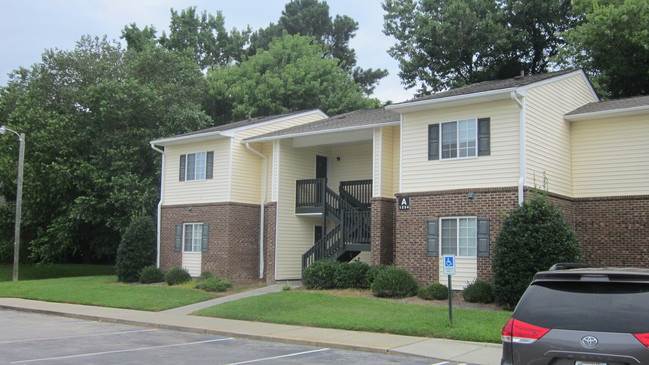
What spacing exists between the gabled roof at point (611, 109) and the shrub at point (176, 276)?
14.7 meters

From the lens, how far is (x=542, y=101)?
18266 mm

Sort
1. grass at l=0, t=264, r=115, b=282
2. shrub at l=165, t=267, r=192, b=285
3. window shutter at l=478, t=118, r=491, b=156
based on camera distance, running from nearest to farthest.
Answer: window shutter at l=478, t=118, r=491, b=156 < shrub at l=165, t=267, r=192, b=285 < grass at l=0, t=264, r=115, b=282

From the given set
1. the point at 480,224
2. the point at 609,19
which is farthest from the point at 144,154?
the point at 609,19

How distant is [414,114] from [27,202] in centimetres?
2243

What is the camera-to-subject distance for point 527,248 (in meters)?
15.5

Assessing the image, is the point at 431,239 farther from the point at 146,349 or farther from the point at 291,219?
the point at 146,349

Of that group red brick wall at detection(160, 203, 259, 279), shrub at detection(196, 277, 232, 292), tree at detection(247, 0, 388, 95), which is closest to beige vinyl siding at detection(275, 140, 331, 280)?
red brick wall at detection(160, 203, 259, 279)

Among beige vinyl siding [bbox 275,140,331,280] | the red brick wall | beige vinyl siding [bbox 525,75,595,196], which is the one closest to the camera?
beige vinyl siding [bbox 525,75,595,196]

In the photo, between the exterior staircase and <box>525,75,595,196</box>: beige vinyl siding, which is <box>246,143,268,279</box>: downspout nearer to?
the exterior staircase

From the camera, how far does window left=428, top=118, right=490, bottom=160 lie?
17906mm

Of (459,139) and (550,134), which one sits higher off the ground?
(550,134)

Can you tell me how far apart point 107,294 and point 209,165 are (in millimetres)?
6631

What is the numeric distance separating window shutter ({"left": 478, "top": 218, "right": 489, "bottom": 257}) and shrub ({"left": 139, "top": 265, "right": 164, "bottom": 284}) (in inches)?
526

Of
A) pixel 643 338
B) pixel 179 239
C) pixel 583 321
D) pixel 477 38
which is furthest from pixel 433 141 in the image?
pixel 477 38
